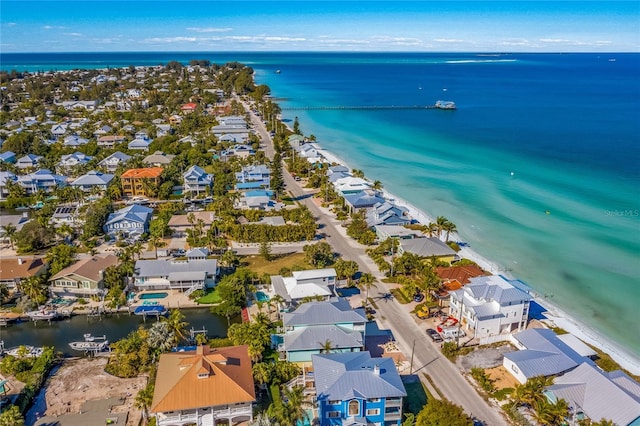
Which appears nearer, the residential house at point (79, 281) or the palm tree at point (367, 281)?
the palm tree at point (367, 281)

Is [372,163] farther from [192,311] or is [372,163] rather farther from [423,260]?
[192,311]

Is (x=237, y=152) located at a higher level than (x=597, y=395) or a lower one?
higher

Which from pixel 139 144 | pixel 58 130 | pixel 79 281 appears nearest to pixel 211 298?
pixel 79 281

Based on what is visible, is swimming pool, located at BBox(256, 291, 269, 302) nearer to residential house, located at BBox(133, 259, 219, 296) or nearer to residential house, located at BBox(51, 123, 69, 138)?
residential house, located at BBox(133, 259, 219, 296)

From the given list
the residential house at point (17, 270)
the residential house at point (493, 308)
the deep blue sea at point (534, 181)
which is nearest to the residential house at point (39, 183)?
the residential house at point (17, 270)

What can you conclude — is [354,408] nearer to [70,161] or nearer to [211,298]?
[211,298]

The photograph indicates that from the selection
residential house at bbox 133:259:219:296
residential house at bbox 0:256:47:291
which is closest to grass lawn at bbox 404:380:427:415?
residential house at bbox 133:259:219:296

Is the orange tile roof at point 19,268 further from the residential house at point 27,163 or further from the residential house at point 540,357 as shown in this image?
the residential house at point 27,163

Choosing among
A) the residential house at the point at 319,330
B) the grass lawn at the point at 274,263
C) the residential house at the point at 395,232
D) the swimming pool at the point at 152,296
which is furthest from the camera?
the residential house at the point at 395,232

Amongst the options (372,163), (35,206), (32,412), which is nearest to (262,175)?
(372,163)
